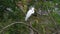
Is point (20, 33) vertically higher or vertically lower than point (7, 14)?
lower

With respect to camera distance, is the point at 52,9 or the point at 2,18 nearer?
the point at 52,9

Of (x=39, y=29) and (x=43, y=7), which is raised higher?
(x=43, y=7)

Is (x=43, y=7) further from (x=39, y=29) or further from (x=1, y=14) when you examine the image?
(x=1, y=14)

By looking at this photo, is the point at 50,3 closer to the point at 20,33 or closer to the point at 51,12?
the point at 51,12

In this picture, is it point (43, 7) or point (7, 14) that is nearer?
point (43, 7)

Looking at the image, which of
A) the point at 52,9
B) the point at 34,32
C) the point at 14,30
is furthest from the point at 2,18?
the point at 52,9

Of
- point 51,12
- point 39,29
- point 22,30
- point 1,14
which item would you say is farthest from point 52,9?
point 1,14
